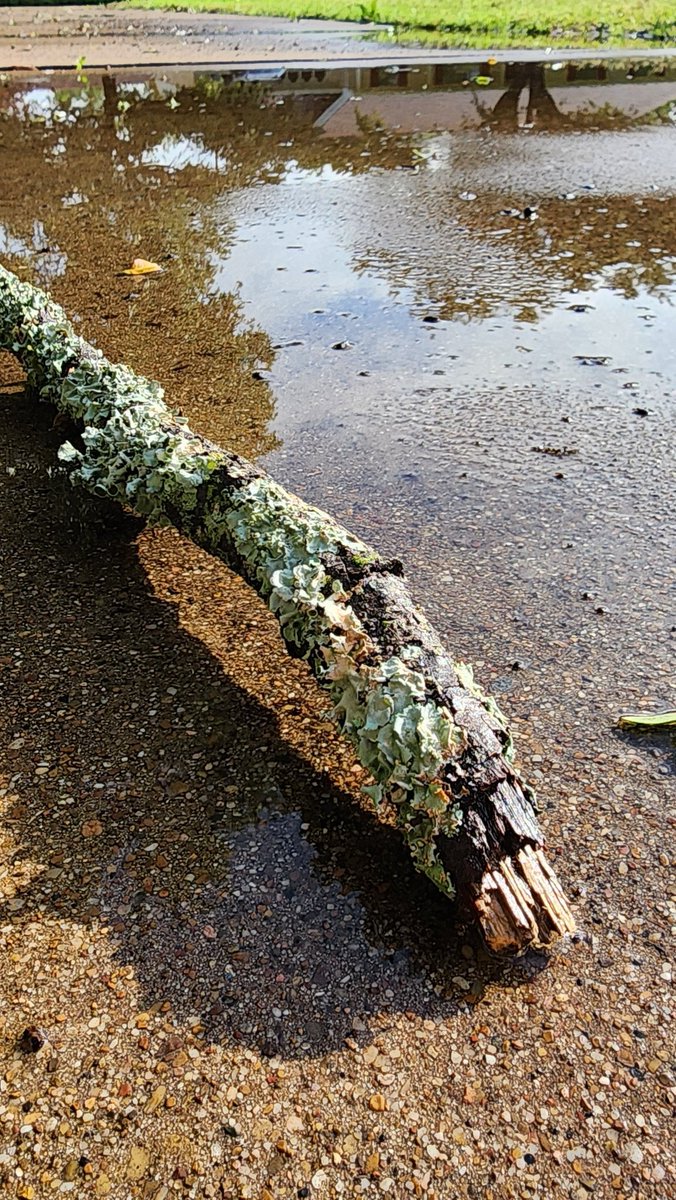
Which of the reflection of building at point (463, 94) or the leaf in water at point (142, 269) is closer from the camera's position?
the leaf in water at point (142, 269)

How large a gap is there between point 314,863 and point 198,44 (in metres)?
Answer: 16.8

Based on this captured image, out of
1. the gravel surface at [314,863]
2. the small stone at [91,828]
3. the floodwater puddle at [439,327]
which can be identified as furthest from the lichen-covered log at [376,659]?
the small stone at [91,828]

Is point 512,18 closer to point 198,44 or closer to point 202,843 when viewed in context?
point 198,44

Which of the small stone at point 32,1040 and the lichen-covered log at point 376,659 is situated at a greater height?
the lichen-covered log at point 376,659

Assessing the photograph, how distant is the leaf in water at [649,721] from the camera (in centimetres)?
280

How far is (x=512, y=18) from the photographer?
15.9 m

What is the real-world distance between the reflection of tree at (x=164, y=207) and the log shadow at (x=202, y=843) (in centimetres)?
164

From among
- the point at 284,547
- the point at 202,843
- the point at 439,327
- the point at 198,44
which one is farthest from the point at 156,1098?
the point at 198,44

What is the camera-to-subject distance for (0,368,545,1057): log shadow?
2.16 meters

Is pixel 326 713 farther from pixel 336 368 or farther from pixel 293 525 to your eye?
pixel 336 368

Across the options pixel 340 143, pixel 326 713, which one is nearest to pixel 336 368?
pixel 326 713

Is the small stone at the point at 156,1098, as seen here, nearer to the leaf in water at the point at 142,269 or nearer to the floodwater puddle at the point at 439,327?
the floodwater puddle at the point at 439,327

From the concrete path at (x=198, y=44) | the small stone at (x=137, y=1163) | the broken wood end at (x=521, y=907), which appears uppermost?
the concrete path at (x=198, y=44)

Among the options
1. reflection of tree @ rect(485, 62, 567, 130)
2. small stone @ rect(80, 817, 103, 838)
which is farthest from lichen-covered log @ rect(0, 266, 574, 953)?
reflection of tree @ rect(485, 62, 567, 130)
